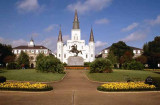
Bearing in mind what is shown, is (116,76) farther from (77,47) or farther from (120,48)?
(77,47)

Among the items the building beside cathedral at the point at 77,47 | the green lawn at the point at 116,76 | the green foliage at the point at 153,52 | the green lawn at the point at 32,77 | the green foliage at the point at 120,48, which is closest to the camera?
the green lawn at the point at 32,77

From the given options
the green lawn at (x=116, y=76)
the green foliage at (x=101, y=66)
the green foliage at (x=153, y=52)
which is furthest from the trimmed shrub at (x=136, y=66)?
the green lawn at (x=116, y=76)

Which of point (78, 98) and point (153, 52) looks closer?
point (78, 98)

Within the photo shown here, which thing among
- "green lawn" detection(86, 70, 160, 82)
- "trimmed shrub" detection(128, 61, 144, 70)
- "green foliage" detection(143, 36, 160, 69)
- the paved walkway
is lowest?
the paved walkway

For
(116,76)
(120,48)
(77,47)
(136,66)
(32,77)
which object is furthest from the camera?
(77,47)

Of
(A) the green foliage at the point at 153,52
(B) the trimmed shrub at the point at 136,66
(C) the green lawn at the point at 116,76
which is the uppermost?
(A) the green foliage at the point at 153,52

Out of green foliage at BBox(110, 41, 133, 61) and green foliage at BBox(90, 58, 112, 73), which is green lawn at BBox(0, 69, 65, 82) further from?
green foliage at BBox(110, 41, 133, 61)

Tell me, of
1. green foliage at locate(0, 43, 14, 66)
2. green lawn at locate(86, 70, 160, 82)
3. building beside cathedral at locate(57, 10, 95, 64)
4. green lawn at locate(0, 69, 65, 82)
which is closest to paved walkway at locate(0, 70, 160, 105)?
green lawn at locate(86, 70, 160, 82)

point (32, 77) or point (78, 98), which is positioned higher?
point (32, 77)

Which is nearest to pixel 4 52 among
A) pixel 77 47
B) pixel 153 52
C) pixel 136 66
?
pixel 77 47

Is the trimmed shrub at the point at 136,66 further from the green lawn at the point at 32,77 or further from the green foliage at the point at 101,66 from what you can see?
the green lawn at the point at 32,77

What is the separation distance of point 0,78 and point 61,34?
83.3 meters

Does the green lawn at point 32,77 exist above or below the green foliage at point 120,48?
below

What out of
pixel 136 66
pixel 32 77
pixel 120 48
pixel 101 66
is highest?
pixel 120 48
